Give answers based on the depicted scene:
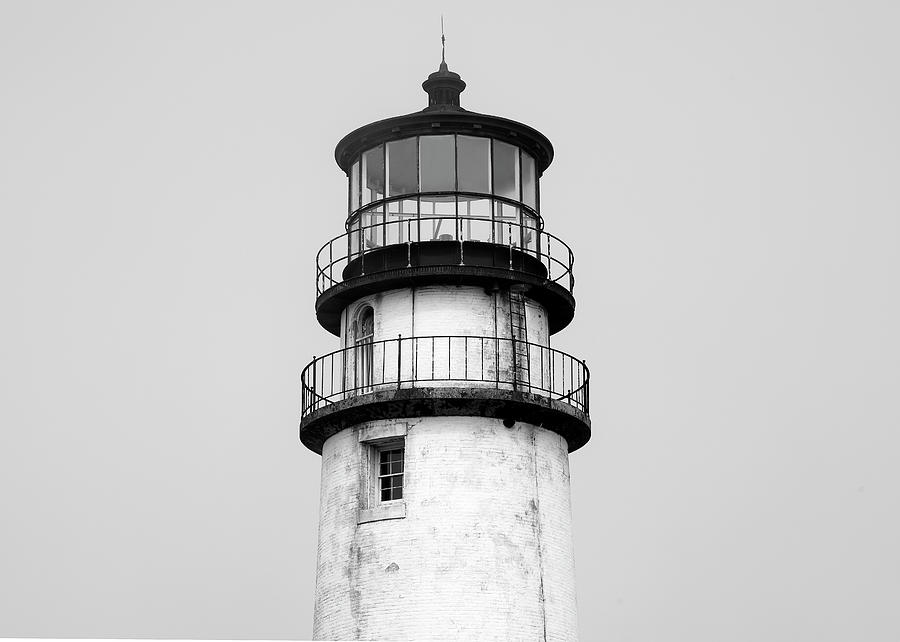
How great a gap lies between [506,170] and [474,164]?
0.74 m

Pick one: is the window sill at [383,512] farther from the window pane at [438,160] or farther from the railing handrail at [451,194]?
the window pane at [438,160]

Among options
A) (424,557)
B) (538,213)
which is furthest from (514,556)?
(538,213)

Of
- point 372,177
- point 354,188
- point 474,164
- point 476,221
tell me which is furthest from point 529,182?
point 354,188

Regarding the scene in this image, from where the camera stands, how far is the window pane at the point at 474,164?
38969 millimetres

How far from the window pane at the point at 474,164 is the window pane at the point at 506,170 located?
9.4 inches

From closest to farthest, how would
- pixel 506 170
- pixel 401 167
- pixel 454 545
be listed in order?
pixel 454 545 → pixel 401 167 → pixel 506 170

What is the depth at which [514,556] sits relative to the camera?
121 feet

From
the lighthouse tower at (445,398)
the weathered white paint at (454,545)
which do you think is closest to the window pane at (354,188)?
the lighthouse tower at (445,398)

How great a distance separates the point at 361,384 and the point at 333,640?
17.1 feet

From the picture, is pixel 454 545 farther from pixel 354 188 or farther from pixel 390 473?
pixel 354 188

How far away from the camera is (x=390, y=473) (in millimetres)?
37844

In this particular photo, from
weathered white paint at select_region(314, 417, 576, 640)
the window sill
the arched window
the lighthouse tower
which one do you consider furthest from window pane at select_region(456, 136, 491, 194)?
the window sill

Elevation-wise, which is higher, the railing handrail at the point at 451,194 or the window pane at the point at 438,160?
the window pane at the point at 438,160

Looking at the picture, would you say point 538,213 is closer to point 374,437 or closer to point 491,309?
point 491,309
